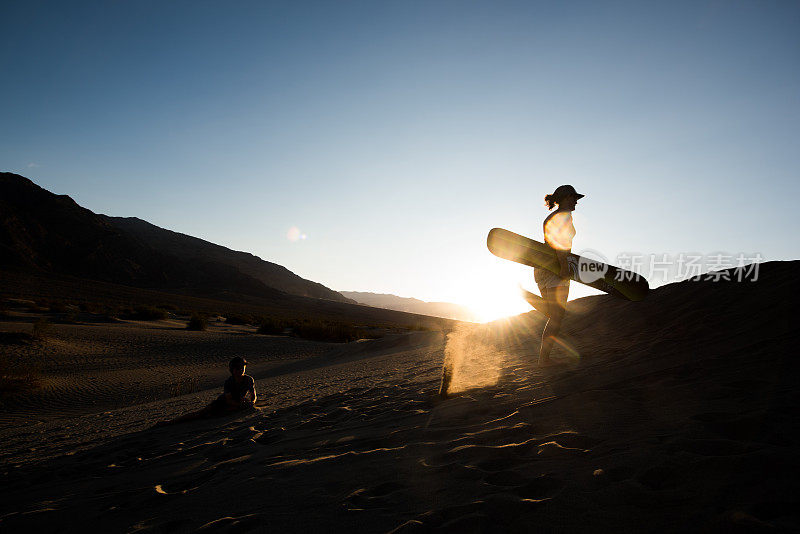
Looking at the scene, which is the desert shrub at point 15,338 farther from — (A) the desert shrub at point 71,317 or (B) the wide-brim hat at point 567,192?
(B) the wide-brim hat at point 567,192

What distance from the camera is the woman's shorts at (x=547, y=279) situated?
A: 498cm

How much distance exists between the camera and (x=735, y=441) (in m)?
2.06

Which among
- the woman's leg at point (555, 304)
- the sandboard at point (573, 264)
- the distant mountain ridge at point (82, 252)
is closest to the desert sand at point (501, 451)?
the woman's leg at point (555, 304)

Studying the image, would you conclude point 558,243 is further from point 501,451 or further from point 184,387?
point 184,387

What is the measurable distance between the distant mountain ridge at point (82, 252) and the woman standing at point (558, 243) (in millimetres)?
56544

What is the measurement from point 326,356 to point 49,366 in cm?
843

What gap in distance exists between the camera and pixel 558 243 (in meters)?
4.91

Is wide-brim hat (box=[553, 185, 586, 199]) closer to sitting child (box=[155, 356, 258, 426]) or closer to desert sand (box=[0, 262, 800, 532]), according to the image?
desert sand (box=[0, 262, 800, 532])

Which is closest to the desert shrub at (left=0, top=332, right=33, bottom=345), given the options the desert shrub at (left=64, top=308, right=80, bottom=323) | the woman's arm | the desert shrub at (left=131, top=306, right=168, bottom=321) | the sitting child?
the desert shrub at (left=64, top=308, right=80, bottom=323)

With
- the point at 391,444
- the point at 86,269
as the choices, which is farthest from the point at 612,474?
the point at 86,269

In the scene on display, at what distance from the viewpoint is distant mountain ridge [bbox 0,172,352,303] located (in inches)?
1961

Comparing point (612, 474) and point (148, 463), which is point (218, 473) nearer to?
point (148, 463)

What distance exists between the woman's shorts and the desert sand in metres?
1.06

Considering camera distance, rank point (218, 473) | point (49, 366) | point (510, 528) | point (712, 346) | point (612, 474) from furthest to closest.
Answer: point (49, 366) → point (712, 346) → point (218, 473) → point (612, 474) → point (510, 528)
